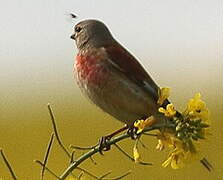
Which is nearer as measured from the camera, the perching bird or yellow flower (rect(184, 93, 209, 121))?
yellow flower (rect(184, 93, 209, 121))

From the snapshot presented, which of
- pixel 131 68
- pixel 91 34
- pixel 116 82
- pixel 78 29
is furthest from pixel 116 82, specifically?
pixel 78 29

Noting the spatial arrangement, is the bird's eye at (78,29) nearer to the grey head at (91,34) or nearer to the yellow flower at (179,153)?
the grey head at (91,34)

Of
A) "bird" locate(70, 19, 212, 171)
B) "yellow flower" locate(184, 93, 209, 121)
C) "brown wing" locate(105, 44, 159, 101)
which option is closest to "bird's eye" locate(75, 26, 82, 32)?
"bird" locate(70, 19, 212, 171)

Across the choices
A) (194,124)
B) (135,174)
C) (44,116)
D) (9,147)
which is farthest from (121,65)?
(44,116)

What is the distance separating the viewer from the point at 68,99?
374 inches

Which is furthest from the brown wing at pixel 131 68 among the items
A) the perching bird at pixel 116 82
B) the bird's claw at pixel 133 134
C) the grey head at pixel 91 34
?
the bird's claw at pixel 133 134

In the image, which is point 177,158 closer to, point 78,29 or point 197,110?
point 197,110

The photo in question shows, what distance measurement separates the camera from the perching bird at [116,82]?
3945mm

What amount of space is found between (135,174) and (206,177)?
45 centimetres

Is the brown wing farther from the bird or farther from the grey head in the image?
the grey head

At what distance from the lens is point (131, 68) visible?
4.18m

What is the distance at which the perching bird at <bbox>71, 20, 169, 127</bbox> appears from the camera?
155 inches

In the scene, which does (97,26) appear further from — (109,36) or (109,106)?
(109,106)

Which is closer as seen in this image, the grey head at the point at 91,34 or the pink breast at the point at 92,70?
the pink breast at the point at 92,70
